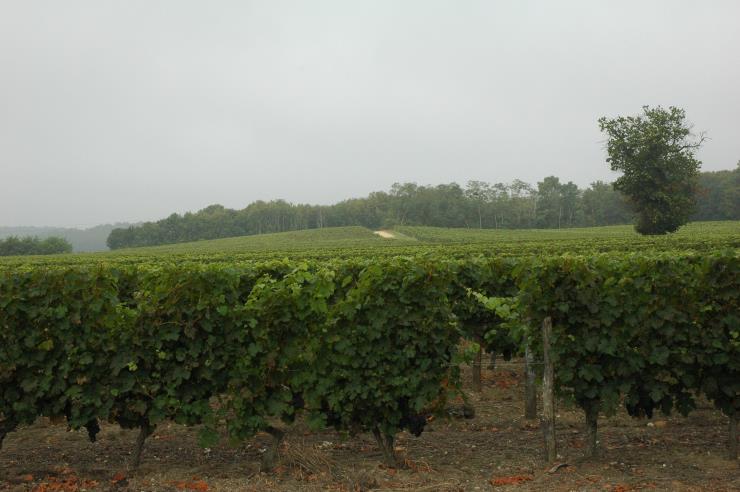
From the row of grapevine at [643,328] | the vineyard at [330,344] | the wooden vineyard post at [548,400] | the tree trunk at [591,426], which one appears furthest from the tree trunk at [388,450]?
the tree trunk at [591,426]

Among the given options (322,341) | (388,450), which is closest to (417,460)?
(388,450)

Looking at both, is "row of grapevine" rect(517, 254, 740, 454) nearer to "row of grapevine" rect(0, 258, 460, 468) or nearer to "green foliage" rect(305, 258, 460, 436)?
"green foliage" rect(305, 258, 460, 436)

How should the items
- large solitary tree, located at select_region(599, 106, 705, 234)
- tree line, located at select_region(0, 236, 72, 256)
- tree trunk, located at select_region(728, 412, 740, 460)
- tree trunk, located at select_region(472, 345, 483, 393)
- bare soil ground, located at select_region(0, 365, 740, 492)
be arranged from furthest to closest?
tree line, located at select_region(0, 236, 72, 256) < large solitary tree, located at select_region(599, 106, 705, 234) < tree trunk, located at select_region(472, 345, 483, 393) < tree trunk, located at select_region(728, 412, 740, 460) < bare soil ground, located at select_region(0, 365, 740, 492)

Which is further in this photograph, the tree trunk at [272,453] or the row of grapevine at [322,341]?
the tree trunk at [272,453]

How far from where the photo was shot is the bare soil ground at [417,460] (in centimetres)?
557

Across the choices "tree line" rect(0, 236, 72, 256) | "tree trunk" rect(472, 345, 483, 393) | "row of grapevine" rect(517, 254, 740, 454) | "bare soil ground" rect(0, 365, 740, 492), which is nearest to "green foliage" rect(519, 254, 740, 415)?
"row of grapevine" rect(517, 254, 740, 454)

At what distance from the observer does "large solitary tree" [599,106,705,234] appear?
51.0 m

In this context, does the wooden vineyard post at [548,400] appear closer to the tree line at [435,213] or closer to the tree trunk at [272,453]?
the tree trunk at [272,453]

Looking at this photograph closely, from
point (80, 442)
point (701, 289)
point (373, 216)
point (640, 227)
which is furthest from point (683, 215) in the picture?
point (373, 216)

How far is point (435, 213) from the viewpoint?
A: 136m

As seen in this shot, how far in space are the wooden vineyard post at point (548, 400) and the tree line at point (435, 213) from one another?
399 ft

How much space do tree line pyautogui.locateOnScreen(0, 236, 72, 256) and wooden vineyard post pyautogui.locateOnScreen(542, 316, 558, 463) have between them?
11919cm

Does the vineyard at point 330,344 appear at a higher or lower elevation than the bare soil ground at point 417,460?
higher

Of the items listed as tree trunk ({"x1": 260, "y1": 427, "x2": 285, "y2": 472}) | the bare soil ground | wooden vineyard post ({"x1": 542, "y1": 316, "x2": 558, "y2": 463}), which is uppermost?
wooden vineyard post ({"x1": 542, "y1": 316, "x2": 558, "y2": 463})
